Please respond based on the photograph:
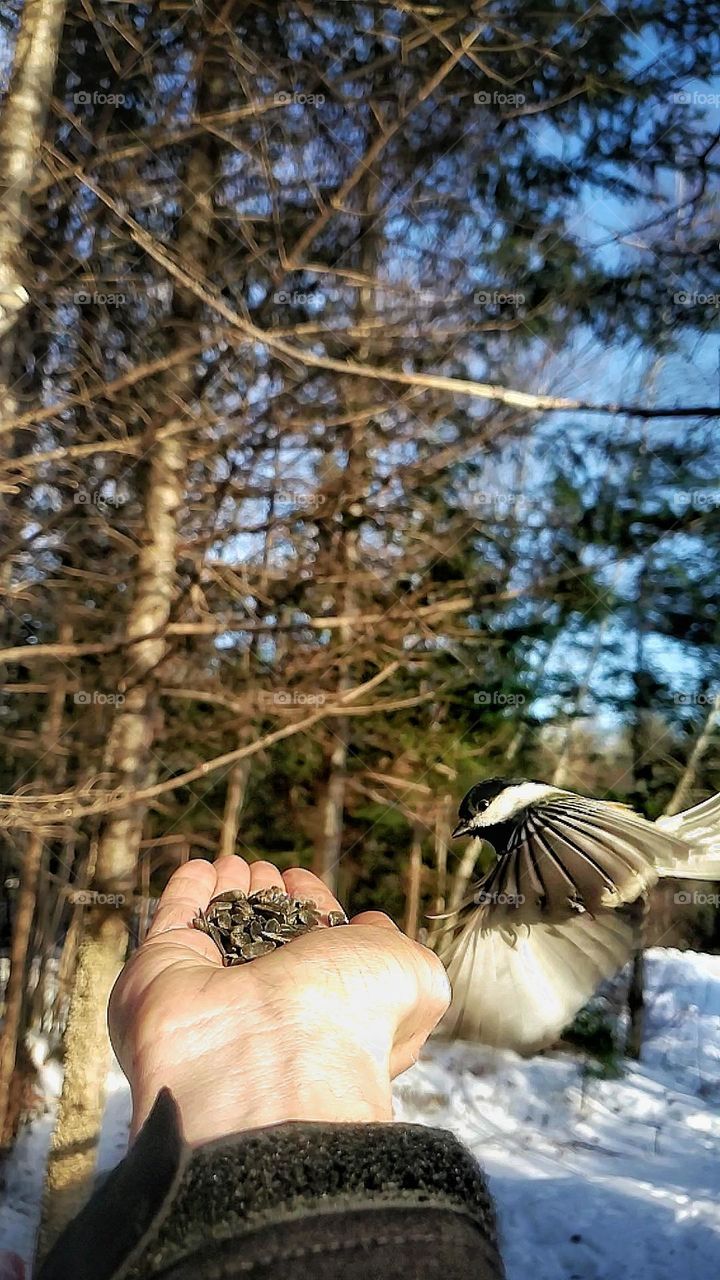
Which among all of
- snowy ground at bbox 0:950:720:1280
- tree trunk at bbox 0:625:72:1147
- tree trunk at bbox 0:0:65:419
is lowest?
snowy ground at bbox 0:950:720:1280

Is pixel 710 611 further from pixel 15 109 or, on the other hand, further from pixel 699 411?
pixel 15 109

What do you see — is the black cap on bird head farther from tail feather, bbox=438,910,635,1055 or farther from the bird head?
tail feather, bbox=438,910,635,1055

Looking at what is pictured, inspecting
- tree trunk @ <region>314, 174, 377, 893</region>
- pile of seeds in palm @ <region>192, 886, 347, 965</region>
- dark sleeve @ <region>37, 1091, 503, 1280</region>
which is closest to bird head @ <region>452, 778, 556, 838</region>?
pile of seeds in palm @ <region>192, 886, 347, 965</region>

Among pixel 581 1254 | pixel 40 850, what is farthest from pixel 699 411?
pixel 40 850

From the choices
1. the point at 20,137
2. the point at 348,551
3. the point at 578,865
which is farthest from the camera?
the point at 348,551

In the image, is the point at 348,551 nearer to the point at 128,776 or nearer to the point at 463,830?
the point at 128,776

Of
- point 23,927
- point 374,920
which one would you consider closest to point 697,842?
point 374,920
